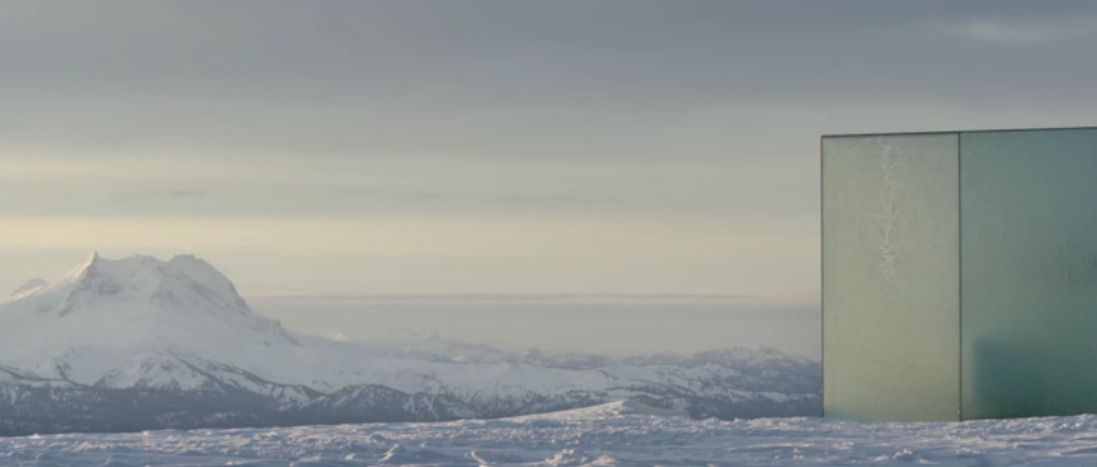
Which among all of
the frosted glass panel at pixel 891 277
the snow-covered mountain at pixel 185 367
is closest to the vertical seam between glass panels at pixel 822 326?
the frosted glass panel at pixel 891 277

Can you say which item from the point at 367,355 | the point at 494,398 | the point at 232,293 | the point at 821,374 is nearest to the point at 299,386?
the point at 367,355

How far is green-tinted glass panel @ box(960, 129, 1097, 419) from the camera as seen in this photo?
31.7 ft

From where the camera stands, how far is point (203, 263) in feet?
438

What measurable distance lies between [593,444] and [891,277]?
322 cm

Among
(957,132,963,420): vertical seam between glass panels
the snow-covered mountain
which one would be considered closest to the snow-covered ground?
(957,132,963,420): vertical seam between glass panels

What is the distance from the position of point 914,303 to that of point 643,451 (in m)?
3.29

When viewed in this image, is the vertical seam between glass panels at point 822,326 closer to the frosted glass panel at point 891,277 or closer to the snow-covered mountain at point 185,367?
the frosted glass panel at point 891,277

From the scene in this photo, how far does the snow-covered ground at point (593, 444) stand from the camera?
6.85m

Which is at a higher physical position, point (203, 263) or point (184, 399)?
point (203, 263)

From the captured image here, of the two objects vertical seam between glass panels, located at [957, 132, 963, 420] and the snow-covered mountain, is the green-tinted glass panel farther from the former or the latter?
the snow-covered mountain

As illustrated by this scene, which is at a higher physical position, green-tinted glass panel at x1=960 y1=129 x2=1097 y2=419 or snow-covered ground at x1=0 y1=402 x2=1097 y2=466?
green-tinted glass panel at x1=960 y1=129 x2=1097 y2=419

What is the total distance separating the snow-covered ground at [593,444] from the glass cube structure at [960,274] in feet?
3.14

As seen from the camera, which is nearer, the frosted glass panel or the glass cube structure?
the glass cube structure

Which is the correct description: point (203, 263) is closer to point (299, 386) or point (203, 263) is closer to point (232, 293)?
point (232, 293)
